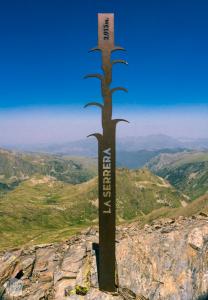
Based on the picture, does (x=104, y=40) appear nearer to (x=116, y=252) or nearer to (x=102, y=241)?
(x=102, y=241)

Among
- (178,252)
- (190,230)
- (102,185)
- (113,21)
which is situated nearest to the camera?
(113,21)

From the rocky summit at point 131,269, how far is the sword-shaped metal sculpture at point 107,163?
1.25m

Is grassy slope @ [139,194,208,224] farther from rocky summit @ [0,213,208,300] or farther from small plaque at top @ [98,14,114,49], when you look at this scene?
small plaque at top @ [98,14,114,49]

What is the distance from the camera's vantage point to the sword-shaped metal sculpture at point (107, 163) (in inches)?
981

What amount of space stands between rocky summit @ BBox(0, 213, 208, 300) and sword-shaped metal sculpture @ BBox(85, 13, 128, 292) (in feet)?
4.11

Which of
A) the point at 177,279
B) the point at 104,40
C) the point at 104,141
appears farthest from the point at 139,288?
the point at 104,40

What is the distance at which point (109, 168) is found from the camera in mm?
26109

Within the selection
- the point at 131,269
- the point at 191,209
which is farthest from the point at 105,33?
the point at 191,209

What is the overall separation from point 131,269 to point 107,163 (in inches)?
342

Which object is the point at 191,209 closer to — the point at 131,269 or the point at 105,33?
the point at 131,269

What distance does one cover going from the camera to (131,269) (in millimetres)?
27562

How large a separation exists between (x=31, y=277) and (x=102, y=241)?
7.36 m

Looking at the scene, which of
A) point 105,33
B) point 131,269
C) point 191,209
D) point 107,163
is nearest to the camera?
point 105,33

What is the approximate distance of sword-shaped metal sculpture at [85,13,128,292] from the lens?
24.9m
